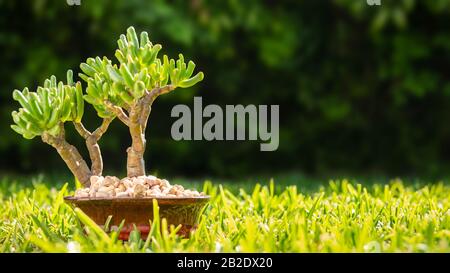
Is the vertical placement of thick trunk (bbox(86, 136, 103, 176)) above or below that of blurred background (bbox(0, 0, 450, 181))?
below

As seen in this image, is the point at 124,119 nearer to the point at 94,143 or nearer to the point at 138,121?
the point at 138,121

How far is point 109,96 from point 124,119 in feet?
0.30

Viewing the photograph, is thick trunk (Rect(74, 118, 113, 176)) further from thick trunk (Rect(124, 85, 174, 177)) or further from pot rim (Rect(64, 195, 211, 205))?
pot rim (Rect(64, 195, 211, 205))

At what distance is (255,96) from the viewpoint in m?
7.49

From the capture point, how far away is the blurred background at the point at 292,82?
22.7ft

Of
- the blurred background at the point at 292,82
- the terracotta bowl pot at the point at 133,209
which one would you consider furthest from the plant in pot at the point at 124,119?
the blurred background at the point at 292,82

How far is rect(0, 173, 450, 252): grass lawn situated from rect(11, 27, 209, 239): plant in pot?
7 cm

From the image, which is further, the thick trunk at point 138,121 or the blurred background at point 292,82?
the blurred background at point 292,82

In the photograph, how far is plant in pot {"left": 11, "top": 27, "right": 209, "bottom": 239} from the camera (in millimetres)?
2369

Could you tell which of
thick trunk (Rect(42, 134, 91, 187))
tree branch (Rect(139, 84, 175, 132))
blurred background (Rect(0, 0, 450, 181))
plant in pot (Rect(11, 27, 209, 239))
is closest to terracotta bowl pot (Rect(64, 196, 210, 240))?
plant in pot (Rect(11, 27, 209, 239))

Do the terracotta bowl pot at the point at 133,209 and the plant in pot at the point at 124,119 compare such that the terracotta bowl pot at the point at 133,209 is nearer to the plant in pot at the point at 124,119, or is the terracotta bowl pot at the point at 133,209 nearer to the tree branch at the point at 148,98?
the plant in pot at the point at 124,119

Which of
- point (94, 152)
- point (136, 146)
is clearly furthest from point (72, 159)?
point (136, 146)

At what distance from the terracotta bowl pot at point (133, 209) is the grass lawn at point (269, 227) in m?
0.04
